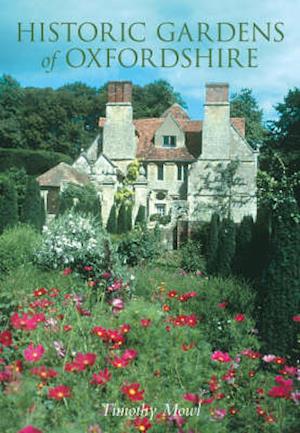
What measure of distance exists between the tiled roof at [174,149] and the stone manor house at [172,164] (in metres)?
0.07

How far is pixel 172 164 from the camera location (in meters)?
36.3

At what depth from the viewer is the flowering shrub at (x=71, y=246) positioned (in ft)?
32.8

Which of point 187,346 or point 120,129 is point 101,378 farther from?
point 120,129

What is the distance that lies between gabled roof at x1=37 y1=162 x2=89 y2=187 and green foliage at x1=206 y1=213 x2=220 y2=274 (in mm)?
11021

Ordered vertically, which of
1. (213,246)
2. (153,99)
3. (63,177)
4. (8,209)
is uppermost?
(153,99)

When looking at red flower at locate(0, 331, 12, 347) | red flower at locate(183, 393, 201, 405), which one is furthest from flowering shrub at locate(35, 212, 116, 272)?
red flower at locate(183, 393, 201, 405)

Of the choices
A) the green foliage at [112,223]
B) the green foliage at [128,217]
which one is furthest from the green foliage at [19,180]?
the green foliage at [128,217]

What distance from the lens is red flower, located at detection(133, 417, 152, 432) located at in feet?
11.4

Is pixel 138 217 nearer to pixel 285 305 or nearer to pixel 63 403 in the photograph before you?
pixel 285 305

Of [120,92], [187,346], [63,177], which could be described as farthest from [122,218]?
[187,346]

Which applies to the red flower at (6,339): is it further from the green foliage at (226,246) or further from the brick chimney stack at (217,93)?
the brick chimney stack at (217,93)

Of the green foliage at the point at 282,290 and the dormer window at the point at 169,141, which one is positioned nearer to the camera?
the green foliage at the point at 282,290

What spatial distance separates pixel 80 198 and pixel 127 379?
25.3m

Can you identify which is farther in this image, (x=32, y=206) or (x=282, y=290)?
(x=32, y=206)
